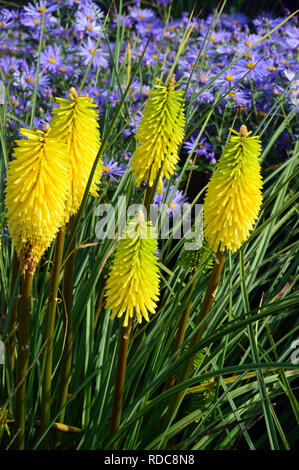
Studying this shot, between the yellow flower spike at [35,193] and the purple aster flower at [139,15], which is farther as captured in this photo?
the purple aster flower at [139,15]

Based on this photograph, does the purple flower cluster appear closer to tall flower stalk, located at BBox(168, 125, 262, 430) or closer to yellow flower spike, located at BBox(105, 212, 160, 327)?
tall flower stalk, located at BBox(168, 125, 262, 430)

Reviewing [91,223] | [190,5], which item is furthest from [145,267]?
[190,5]

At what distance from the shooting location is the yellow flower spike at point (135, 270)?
1.51 m

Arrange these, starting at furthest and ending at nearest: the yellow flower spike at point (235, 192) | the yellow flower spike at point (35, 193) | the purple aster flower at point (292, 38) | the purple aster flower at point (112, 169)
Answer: the purple aster flower at point (292, 38)
the purple aster flower at point (112, 169)
the yellow flower spike at point (235, 192)
the yellow flower spike at point (35, 193)

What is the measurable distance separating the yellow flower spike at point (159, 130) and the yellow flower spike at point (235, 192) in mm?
195

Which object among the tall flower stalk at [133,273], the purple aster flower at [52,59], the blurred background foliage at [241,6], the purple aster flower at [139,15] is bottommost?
the tall flower stalk at [133,273]

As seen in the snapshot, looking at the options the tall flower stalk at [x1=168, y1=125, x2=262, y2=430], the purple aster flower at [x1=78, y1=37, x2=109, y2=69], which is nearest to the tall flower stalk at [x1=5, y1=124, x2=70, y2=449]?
the tall flower stalk at [x1=168, y1=125, x2=262, y2=430]

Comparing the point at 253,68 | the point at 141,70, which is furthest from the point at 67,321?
the point at 253,68

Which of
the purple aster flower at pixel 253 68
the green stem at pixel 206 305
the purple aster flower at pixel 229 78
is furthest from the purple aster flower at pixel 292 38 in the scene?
the green stem at pixel 206 305

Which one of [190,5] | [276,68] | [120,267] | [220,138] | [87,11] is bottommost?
[120,267]

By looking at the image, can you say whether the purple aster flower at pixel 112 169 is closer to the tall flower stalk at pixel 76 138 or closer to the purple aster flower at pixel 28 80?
the purple aster flower at pixel 28 80
